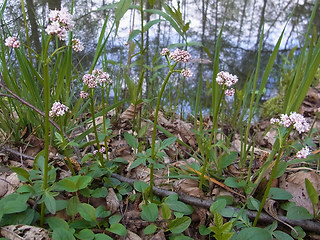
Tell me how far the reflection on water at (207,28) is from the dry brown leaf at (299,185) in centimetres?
184

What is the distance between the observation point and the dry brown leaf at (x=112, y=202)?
0.99 metres

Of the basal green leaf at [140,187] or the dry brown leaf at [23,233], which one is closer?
the dry brown leaf at [23,233]

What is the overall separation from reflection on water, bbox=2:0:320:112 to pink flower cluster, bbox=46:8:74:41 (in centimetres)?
182

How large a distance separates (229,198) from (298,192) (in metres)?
0.32

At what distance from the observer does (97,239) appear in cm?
78

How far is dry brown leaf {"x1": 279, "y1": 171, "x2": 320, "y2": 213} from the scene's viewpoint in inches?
40.6

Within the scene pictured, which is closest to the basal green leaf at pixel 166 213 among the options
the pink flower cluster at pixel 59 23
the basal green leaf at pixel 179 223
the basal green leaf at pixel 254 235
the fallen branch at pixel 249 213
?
the basal green leaf at pixel 179 223

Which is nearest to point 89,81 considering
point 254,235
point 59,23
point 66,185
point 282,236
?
point 59,23

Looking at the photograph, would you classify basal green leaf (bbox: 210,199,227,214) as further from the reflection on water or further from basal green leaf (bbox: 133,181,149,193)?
the reflection on water

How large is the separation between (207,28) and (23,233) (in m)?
5.04

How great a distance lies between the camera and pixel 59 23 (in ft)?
2.27

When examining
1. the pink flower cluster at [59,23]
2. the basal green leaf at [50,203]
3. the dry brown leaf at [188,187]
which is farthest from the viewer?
the dry brown leaf at [188,187]

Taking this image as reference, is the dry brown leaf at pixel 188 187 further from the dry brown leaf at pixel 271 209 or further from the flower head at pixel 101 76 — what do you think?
the flower head at pixel 101 76

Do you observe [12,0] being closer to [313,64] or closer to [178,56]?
[178,56]
